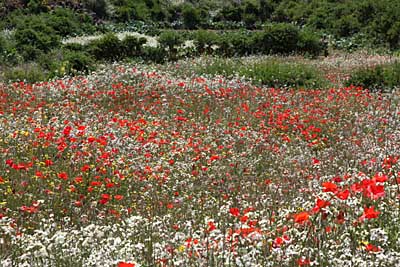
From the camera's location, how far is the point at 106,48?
66.4ft

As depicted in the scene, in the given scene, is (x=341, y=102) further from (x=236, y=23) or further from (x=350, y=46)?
(x=236, y=23)

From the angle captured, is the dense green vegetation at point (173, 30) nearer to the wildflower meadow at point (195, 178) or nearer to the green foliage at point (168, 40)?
the green foliage at point (168, 40)

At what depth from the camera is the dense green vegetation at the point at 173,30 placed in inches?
746

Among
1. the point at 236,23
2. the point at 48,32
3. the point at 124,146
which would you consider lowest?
the point at 236,23

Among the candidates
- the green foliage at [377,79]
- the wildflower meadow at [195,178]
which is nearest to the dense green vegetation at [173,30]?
the wildflower meadow at [195,178]

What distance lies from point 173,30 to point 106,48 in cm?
1122

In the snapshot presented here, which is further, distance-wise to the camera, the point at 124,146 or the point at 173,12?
the point at 173,12

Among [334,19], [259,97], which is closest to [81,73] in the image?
[259,97]

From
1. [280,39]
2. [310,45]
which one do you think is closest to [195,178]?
[280,39]

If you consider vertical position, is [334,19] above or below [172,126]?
below

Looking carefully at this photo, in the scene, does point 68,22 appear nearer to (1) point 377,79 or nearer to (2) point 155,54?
(2) point 155,54

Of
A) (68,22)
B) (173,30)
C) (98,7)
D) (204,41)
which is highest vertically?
(204,41)

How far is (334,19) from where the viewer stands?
29281 millimetres

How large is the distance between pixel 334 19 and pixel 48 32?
50.4ft
